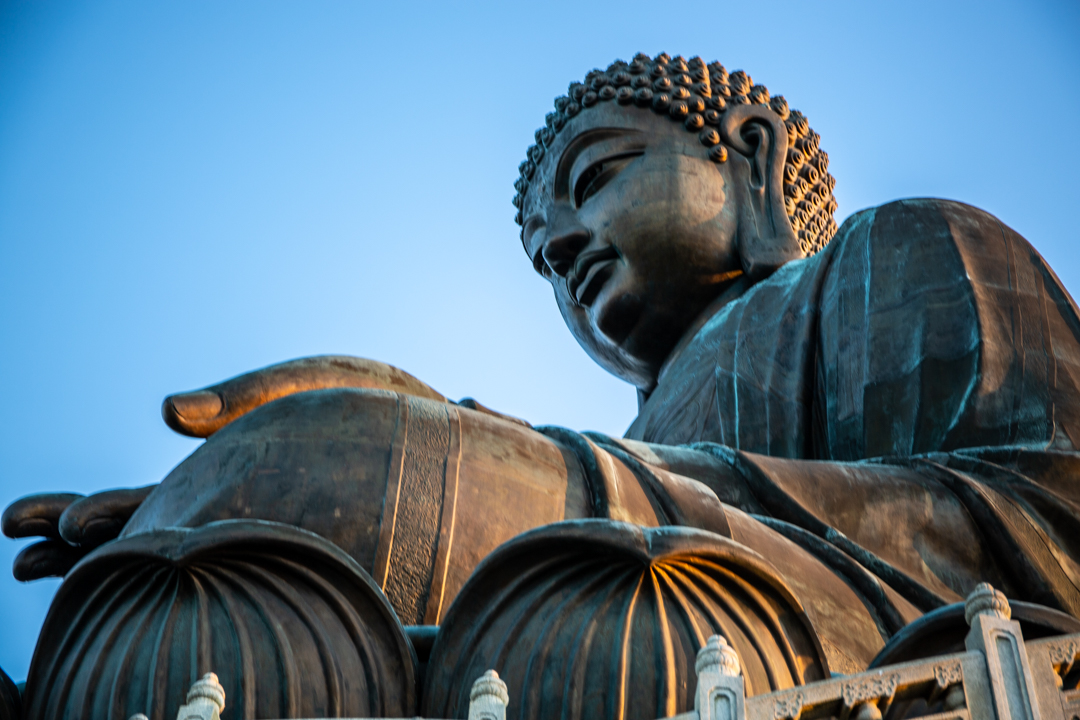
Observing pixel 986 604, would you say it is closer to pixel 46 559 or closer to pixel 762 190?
pixel 46 559

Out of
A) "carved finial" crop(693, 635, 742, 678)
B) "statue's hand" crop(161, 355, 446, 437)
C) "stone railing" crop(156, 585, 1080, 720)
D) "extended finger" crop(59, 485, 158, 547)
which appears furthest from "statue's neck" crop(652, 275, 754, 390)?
"carved finial" crop(693, 635, 742, 678)

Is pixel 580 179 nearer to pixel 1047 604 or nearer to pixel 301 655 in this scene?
pixel 1047 604

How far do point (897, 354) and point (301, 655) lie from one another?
3.85 meters

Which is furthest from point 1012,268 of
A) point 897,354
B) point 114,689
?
point 114,689

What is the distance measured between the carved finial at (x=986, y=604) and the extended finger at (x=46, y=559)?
3.32 metres

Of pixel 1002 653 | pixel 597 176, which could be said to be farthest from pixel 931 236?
pixel 1002 653

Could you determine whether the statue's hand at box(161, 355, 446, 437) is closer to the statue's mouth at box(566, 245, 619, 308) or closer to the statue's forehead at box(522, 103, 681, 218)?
the statue's mouth at box(566, 245, 619, 308)

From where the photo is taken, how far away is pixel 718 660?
406 cm

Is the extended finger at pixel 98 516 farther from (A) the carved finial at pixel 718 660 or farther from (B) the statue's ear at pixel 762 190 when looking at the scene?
(B) the statue's ear at pixel 762 190

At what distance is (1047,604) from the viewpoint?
625 centimetres

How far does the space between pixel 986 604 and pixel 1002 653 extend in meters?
0.19

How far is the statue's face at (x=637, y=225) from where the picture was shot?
30.8 ft

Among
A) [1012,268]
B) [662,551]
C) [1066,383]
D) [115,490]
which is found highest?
[1012,268]

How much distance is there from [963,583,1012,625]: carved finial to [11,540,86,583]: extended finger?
3323 millimetres
